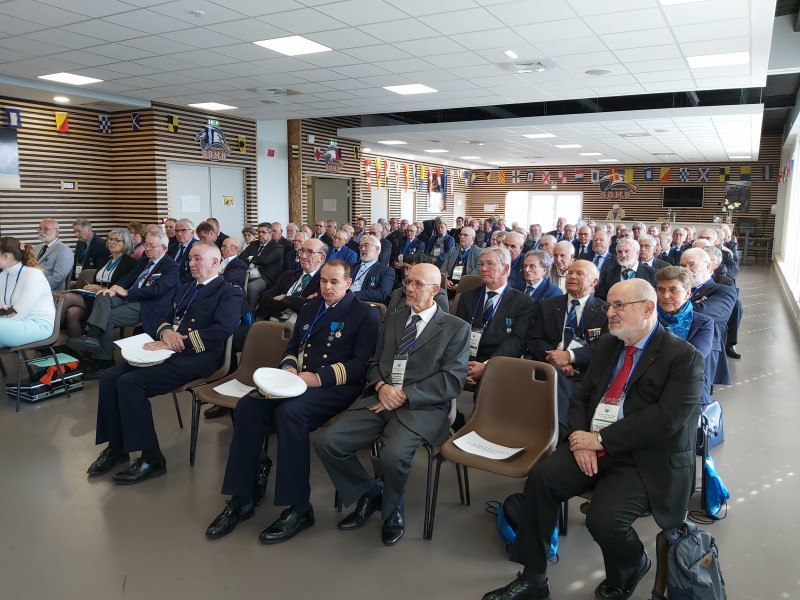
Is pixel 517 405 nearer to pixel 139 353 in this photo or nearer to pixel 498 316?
pixel 498 316

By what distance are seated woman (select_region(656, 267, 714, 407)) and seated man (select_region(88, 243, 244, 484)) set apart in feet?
8.85

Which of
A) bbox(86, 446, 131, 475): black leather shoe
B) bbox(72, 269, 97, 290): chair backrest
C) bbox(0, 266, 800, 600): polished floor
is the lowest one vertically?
bbox(0, 266, 800, 600): polished floor

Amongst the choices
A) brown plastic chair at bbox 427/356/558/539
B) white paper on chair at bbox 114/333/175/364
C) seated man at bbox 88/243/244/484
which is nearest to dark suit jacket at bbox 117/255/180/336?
seated man at bbox 88/243/244/484

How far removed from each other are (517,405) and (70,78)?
7855 millimetres

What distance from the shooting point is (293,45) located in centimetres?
628

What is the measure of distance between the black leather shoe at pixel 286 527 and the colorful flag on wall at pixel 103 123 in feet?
30.6

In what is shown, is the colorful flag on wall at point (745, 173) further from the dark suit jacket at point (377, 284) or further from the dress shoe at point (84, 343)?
the dress shoe at point (84, 343)

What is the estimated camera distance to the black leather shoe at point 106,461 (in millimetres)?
3506

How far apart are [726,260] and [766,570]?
655 cm

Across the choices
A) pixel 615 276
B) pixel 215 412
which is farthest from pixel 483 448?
pixel 615 276

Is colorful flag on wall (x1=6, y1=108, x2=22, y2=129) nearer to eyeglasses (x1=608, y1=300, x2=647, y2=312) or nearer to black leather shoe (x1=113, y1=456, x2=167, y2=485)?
black leather shoe (x1=113, y1=456, x2=167, y2=485)

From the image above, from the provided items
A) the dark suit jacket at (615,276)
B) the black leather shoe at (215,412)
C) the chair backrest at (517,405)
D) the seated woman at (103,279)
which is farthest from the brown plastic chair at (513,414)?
the seated woman at (103,279)

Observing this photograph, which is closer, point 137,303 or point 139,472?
point 139,472

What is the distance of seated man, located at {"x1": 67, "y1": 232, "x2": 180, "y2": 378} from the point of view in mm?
5469
